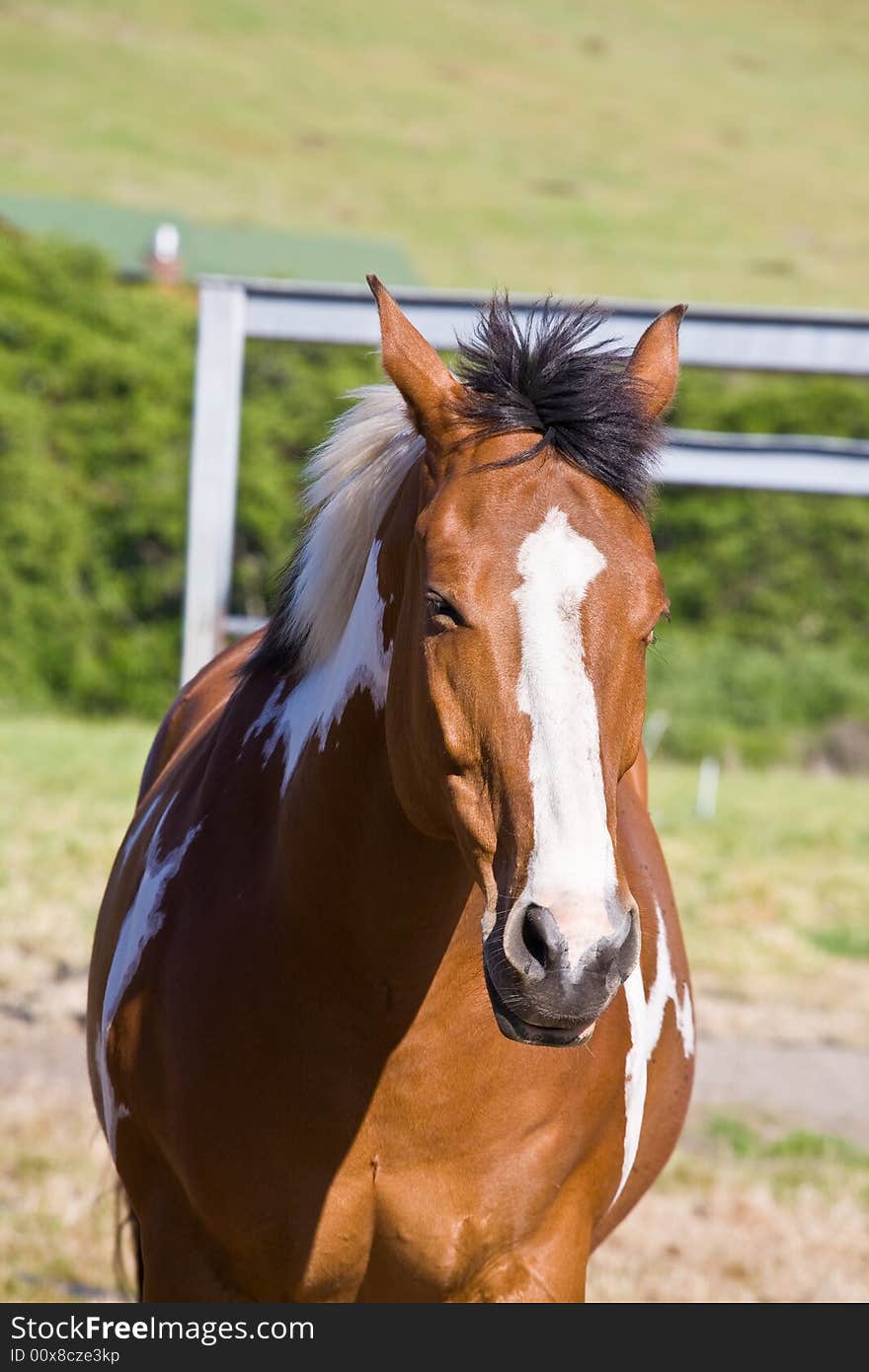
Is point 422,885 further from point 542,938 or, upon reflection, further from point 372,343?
point 372,343

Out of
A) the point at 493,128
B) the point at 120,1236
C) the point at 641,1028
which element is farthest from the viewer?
the point at 493,128

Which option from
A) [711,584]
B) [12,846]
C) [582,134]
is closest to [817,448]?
[12,846]

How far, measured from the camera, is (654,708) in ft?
50.7

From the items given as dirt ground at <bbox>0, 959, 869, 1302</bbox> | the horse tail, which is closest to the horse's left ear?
the horse tail

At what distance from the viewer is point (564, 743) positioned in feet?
5.84

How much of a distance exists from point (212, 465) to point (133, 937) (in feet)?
9.42

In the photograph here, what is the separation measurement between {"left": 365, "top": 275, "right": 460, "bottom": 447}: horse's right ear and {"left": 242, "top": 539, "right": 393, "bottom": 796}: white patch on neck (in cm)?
26

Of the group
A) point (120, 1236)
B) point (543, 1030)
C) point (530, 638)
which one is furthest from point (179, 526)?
point (543, 1030)

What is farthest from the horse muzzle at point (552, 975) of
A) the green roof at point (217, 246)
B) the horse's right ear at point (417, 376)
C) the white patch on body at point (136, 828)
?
the green roof at point (217, 246)

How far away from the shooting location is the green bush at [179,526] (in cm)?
1468

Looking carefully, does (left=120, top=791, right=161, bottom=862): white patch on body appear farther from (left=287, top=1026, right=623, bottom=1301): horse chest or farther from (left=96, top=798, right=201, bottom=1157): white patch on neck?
(left=287, top=1026, right=623, bottom=1301): horse chest

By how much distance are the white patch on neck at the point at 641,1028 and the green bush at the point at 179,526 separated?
10848 mm

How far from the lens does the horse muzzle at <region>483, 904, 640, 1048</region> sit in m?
1.71

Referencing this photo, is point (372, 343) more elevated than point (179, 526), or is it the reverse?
point (372, 343)
